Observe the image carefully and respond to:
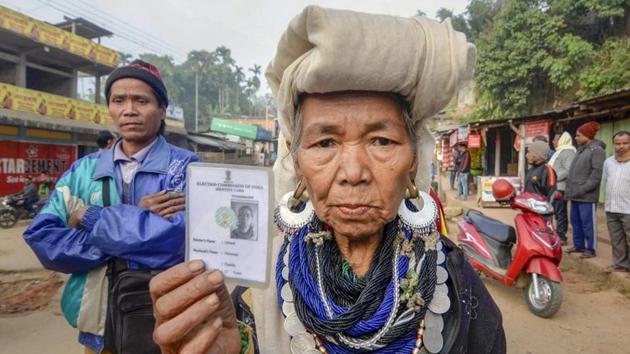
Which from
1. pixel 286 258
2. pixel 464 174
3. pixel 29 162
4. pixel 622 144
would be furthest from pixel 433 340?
pixel 29 162

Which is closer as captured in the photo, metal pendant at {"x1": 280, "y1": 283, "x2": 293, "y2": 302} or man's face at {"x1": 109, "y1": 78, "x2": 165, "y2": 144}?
metal pendant at {"x1": 280, "y1": 283, "x2": 293, "y2": 302}

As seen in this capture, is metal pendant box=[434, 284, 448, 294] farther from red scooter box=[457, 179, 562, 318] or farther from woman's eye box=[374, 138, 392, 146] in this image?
red scooter box=[457, 179, 562, 318]

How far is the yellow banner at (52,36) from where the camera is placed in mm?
15594

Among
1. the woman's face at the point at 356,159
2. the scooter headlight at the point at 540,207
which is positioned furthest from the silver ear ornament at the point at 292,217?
the scooter headlight at the point at 540,207

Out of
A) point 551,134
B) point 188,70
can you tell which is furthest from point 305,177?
point 188,70

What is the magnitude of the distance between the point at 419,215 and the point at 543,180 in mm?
5789

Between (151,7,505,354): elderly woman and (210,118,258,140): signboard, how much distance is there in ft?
105

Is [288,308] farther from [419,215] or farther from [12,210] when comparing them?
[12,210]

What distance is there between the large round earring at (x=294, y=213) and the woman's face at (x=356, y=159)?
0.34 ft

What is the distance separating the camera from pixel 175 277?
905mm

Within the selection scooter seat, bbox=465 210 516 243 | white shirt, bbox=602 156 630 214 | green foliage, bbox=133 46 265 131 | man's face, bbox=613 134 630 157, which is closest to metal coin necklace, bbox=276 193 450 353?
scooter seat, bbox=465 210 516 243

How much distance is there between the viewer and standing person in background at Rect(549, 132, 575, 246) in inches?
267

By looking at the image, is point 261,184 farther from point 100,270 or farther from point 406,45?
point 100,270

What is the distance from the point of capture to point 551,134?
12102mm
